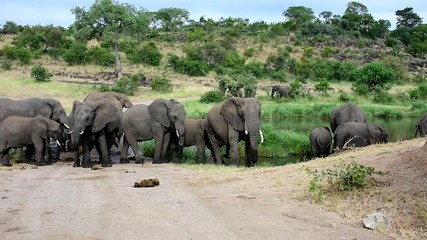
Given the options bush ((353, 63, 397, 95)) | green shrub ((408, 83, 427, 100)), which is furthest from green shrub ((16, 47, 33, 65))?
green shrub ((408, 83, 427, 100))

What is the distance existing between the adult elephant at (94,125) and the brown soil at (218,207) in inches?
127

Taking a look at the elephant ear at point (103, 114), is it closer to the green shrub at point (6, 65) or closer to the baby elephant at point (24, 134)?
the baby elephant at point (24, 134)

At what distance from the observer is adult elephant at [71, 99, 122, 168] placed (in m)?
15.8

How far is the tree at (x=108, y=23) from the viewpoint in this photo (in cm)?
4738

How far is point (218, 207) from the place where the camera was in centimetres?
933

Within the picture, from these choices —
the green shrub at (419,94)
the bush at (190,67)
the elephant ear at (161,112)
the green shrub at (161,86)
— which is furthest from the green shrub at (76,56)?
the elephant ear at (161,112)

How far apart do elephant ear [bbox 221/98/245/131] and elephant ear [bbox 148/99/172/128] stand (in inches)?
69.6

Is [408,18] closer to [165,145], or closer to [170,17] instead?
[170,17]

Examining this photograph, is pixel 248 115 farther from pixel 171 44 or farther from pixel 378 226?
pixel 171 44

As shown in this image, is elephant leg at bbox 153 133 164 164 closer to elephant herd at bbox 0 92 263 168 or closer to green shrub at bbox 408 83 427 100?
elephant herd at bbox 0 92 263 168

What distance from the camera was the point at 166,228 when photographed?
317 inches

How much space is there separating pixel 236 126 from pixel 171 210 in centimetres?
769

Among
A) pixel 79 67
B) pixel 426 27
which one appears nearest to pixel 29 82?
pixel 79 67

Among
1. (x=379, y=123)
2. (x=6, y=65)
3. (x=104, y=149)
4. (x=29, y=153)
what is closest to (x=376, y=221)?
(x=104, y=149)
